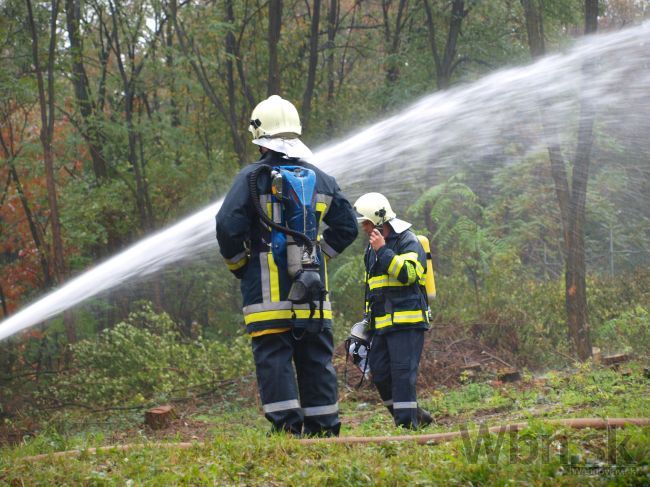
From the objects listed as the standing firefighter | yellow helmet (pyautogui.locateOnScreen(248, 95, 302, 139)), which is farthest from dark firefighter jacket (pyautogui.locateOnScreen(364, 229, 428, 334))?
yellow helmet (pyautogui.locateOnScreen(248, 95, 302, 139))

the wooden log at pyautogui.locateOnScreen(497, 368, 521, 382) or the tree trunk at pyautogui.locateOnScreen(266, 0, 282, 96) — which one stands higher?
the tree trunk at pyautogui.locateOnScreen(266, 0, 282, 96)

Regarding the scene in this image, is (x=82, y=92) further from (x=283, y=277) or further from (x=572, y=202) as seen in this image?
(x=283, y=277)

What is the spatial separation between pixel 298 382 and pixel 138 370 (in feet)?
20.1

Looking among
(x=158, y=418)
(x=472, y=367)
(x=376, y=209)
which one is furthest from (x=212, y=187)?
(x=376, y=209)

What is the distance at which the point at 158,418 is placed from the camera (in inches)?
372

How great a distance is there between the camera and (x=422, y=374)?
36.8 ft

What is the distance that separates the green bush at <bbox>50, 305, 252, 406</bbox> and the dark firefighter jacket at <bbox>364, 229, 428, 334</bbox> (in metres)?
4.68

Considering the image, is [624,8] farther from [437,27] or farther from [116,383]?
[116,383]

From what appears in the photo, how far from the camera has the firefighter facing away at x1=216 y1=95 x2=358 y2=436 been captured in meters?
5.31

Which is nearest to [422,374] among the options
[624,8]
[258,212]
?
[258,212]

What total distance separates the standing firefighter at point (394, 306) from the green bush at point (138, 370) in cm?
Answer: 453

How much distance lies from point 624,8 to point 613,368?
1835 cm

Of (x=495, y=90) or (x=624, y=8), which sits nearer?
(x=495, y=90)

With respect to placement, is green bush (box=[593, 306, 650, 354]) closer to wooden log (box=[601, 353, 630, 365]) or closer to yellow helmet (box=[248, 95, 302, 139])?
wooden log (box=[601, 353, 630, 365])
